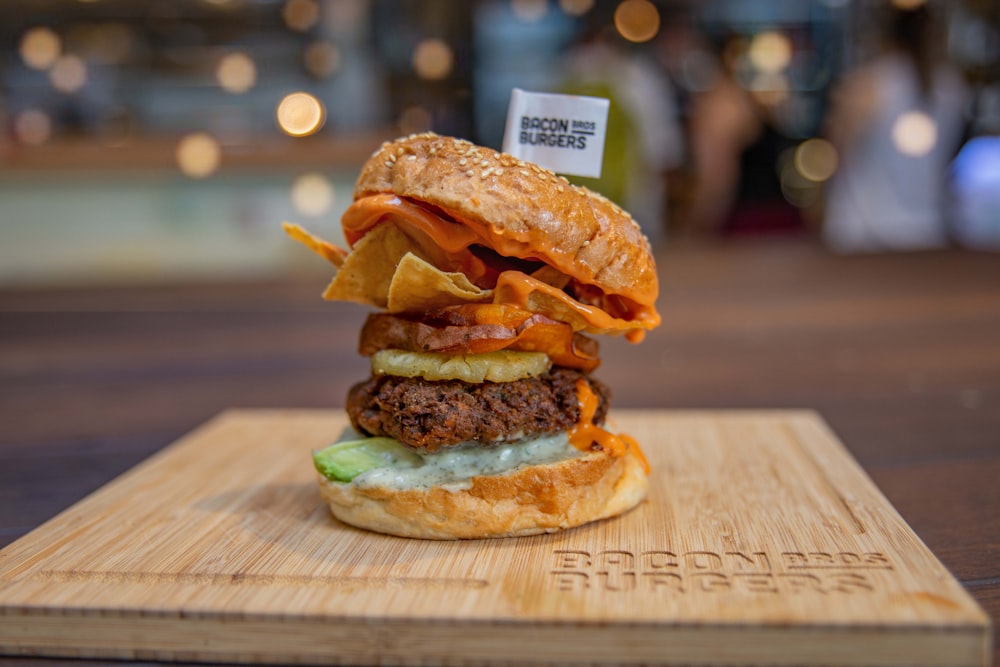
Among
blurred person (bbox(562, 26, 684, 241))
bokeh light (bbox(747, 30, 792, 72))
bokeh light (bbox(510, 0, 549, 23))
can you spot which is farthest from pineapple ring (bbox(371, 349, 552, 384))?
bokeh light (bbox(747, 30, 792, 72))

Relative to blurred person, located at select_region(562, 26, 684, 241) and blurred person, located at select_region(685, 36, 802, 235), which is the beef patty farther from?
blurred person, located at select_region(685, 36, 802, 235)

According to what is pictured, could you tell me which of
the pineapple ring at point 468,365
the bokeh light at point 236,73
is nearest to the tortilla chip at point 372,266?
the pineapple ring at point 468,365

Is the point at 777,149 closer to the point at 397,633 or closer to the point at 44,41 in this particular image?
the point at 44,41

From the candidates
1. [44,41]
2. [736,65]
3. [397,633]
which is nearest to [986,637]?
[397,633]

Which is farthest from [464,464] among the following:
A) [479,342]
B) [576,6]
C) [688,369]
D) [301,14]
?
[576,6]

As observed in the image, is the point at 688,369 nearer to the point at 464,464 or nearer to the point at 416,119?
the point at 464,464
